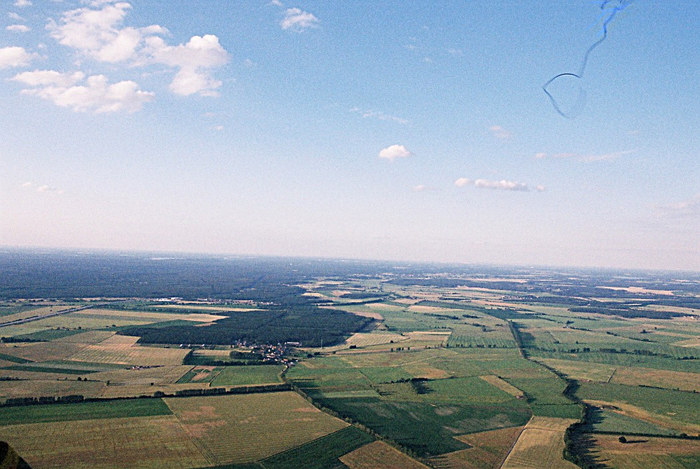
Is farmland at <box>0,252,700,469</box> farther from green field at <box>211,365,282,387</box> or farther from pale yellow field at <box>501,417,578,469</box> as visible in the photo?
green field at <box>211,365,282,387</box>

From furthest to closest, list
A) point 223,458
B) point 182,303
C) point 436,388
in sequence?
point 182,303
point 436,388
point 223,458

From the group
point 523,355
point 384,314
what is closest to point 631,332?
point 523,355

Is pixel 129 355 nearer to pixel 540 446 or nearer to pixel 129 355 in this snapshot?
pixel 129 355

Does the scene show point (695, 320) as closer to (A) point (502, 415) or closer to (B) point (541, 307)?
(B) point (541, 307)

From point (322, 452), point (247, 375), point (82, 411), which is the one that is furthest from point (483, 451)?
point (82, 411)

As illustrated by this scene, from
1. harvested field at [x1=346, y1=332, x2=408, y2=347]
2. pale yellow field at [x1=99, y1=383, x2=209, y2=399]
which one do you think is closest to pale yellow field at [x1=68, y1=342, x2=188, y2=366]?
pale yellow field at [x1=99, y1=383, x2=209, y2=399]

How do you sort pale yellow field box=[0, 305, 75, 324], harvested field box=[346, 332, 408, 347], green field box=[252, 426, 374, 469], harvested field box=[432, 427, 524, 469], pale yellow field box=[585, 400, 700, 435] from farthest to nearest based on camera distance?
pale yellow field box=[0, 305, 75, 324] < harvested field box=[346, 332, 408, 347] < pale yellow field box=[585, 400, 700, 435] < harvested field box=[432, 427, 524, 469] < green field box=[252, 426, 374, 469]
